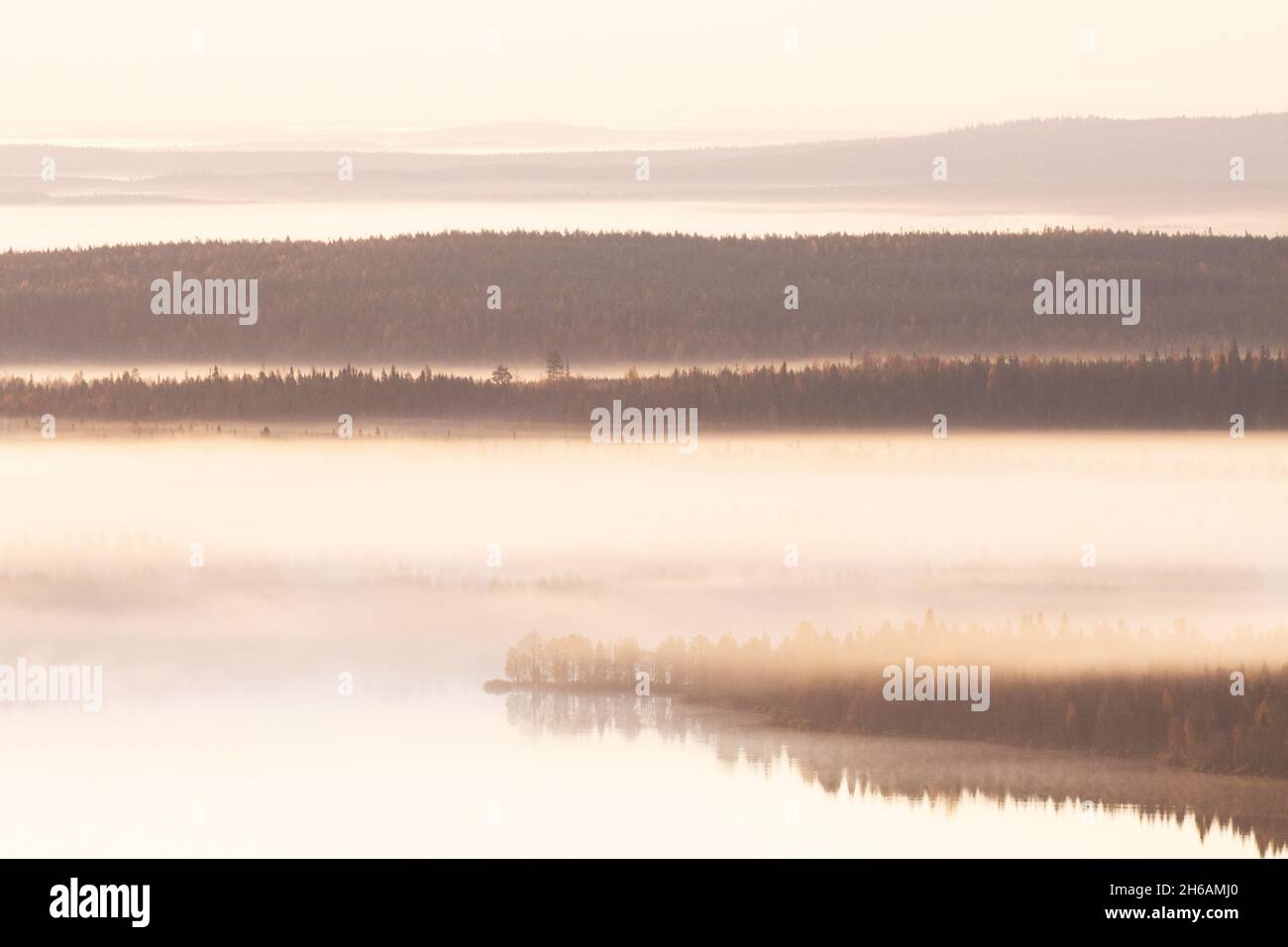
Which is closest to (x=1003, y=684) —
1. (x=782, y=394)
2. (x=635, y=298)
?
(x=782, y=394)

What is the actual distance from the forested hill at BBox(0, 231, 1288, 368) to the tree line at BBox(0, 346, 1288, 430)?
2.07ft

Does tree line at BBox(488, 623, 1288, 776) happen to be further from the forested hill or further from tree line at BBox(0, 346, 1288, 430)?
the forested hill

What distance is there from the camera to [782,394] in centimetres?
5662

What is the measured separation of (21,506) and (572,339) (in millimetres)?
14006

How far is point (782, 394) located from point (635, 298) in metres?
4.99

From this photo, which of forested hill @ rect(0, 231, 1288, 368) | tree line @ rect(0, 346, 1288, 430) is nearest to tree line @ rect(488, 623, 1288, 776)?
tree line @ rect(0, 346, 1288, 430)

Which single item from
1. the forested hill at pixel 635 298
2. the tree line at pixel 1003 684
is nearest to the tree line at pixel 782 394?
the forested hill at pixel 635 298

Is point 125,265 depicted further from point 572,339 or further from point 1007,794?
point 1007,794

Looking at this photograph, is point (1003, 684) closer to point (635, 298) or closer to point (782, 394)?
point (782, 394)

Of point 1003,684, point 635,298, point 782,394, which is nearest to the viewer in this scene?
point 1003,684

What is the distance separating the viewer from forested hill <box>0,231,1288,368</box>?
58062mm

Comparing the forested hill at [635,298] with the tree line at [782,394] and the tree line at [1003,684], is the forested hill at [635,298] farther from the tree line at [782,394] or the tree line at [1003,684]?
the tree line at [1003,684]

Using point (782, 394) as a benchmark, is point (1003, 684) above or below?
below

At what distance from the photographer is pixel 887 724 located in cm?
4222
